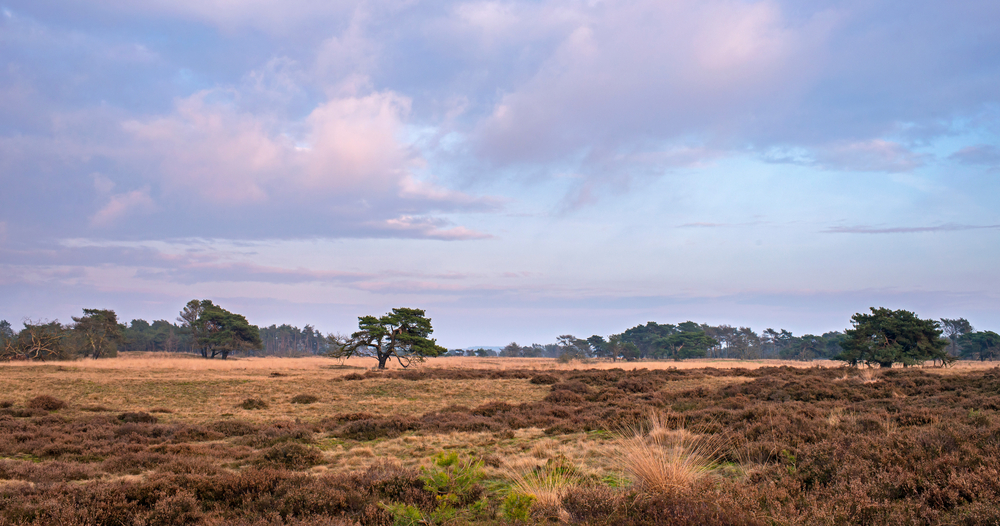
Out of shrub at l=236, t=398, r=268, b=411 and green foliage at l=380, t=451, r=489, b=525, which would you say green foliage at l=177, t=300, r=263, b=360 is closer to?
shrub at l=236, t=398, r=268, b=411

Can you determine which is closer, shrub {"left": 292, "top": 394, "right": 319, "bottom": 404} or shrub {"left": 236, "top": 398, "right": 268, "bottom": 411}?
shrub {"left": 236, "top": 398, "right": 268, "bottom": 411}

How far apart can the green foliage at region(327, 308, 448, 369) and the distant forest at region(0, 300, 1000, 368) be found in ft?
9.80

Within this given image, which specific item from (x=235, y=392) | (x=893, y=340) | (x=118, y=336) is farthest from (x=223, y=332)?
(x=893, y=340)

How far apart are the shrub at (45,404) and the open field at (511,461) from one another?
0.22 feet

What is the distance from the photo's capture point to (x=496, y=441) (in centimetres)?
1279

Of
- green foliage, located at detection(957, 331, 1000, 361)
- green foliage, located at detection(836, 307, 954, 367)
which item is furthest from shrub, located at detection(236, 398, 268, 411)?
green foliage, located at detection(957, 331, 1000, 361)

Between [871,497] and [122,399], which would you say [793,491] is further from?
[122,399]

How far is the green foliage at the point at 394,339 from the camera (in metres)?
44.4

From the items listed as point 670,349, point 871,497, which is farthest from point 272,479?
point 670,349

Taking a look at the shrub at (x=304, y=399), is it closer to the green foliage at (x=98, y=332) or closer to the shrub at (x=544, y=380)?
the shrub at (x=544, y=380)

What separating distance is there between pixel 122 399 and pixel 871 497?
2769 centimetres

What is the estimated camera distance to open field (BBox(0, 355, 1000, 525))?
17.2ft

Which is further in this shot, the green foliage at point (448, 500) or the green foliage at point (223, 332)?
the green foliage at point (223, 332)

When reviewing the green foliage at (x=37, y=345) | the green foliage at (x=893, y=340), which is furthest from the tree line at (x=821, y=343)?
the green foliage at (x=37, y=345)
